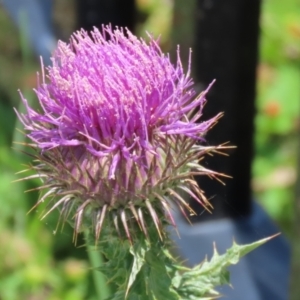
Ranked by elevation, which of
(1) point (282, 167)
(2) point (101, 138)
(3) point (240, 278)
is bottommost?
(3) point (240, 278)

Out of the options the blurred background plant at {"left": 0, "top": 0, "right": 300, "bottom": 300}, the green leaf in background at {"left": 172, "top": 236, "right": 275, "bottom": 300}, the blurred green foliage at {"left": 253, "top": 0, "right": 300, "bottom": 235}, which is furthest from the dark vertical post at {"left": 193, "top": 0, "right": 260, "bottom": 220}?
the green leaf in background at {"left": 172, "top": 236, "right": 275, "bottom": 300}

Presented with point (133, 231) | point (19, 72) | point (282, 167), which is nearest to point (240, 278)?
point (282, 167)

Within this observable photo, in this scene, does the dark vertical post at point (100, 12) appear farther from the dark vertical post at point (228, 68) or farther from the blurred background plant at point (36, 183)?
the dark vertical post at point (228, 68)

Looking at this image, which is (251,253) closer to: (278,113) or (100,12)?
(278,113)

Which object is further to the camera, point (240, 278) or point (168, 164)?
point (240, 278)

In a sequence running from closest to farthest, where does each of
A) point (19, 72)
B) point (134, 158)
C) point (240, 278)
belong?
point (134, 158) → point (240, 278) → point (19, 72)

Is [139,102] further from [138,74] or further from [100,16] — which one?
[100,16]

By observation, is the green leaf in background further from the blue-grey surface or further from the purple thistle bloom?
the blue-grey surface
